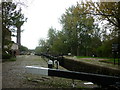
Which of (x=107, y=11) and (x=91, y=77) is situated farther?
(x=107, y=11)

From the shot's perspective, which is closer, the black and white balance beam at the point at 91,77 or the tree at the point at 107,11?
the black and white balance beam at the point at 91,77

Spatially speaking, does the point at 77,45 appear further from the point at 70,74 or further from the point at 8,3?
the point at 70,74

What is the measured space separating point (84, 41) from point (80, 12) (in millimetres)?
27616

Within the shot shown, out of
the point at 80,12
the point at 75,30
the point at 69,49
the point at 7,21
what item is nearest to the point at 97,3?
the point at 80,12

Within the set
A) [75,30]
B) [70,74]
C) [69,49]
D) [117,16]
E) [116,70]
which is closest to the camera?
[70,74]

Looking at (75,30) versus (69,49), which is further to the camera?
(69,49)

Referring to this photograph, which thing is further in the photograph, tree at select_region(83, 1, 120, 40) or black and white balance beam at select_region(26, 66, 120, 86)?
tree at select_region(83, 1, 120, 40)

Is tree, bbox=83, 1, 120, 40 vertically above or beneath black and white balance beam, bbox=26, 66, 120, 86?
above

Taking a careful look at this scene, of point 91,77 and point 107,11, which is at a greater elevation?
point 107,11

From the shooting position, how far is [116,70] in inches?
379

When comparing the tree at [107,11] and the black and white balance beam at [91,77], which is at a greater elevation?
the tree at [107,11]

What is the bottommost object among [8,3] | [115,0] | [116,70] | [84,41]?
[116,70]

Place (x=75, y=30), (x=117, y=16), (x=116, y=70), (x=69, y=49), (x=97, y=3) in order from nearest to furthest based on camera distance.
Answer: (x=116, y=70) → (x=117, y=16) → (x=97, y=3) → (x=75, y=30) → (x=69, y=49)

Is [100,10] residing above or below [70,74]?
above
